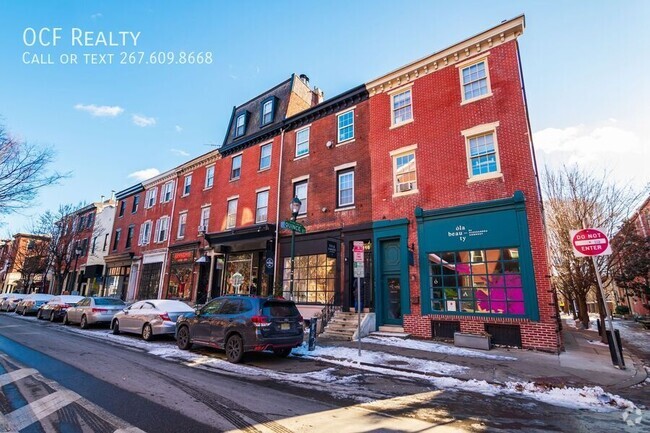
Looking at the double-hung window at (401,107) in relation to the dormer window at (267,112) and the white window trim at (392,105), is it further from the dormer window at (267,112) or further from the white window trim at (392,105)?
the dormer window at (267,112)

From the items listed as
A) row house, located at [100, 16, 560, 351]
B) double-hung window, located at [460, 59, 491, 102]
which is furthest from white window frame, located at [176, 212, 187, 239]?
double-hung window, located at [460, 59, 491, 102]

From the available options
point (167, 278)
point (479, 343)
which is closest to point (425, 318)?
point (479, 343)

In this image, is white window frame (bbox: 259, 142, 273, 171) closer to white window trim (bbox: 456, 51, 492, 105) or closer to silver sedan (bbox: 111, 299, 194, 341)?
silver sedan (bbox: 111, 299, 194, 341)

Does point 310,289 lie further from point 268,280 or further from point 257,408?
point 257,408

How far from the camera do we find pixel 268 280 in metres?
17.8

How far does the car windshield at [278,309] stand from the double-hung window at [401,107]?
32.6 ft

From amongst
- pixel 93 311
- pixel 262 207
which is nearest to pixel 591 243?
pixel 262 207

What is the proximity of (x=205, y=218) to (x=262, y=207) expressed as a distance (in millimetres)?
6036

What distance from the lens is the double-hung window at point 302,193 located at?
57.8ft

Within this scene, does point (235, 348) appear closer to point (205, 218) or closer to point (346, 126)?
point (346, 126)

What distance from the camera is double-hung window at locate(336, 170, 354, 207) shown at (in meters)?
16.1

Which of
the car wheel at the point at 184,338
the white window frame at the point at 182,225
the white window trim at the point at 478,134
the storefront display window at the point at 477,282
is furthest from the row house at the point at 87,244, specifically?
the white window trim at the point at 478,134

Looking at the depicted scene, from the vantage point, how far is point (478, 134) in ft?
41.8

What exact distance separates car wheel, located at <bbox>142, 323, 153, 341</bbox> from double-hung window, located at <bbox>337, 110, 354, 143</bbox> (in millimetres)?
12006
